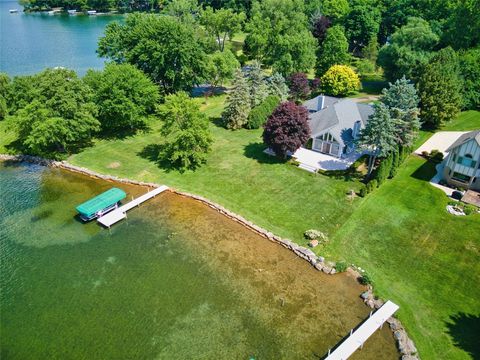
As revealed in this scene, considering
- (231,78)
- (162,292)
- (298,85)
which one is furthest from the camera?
(231,78)

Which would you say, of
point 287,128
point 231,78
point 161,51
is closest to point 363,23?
point 231,78

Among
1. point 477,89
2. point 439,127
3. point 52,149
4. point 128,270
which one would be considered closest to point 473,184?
point 439,127

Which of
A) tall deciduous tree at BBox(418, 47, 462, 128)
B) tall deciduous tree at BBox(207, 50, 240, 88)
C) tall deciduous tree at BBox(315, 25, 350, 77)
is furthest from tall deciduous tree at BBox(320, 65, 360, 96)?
tall deciduous tree at BBox(207, 50, 240, 88)

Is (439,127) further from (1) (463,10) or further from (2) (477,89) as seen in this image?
(1) (463,10)

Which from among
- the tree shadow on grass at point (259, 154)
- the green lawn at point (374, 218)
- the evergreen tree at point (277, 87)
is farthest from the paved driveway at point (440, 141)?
the evergreen tree at point (277, 87)

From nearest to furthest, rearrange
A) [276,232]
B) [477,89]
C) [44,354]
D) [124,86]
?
[44,354] < [276,232] < [124,86] < [477,89]

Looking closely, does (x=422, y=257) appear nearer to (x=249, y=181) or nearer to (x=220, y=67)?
(x=249, y=181)

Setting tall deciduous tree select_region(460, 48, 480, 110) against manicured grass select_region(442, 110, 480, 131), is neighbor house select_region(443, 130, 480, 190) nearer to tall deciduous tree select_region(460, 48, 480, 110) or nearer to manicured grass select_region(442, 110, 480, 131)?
manicured grass select_region(442, 110, 480, 131)
